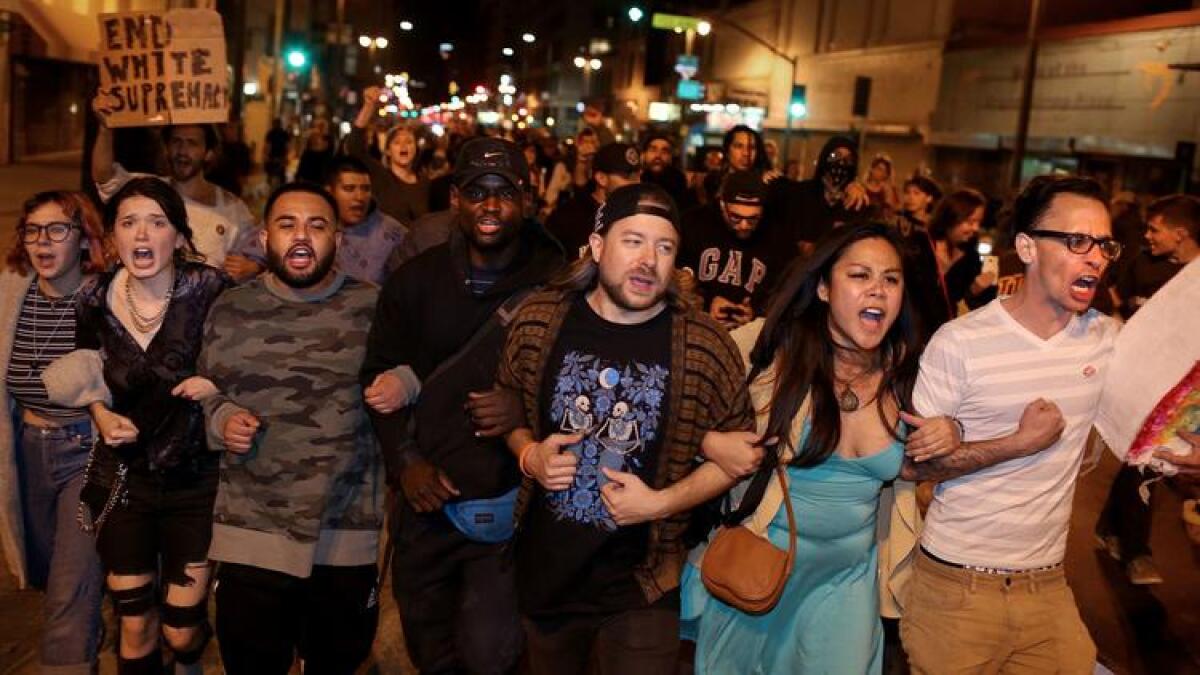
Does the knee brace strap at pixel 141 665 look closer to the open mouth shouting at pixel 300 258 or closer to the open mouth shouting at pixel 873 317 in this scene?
the open mouth shouting at pixel 300 258

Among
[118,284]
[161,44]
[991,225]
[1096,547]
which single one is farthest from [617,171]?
[991,225]

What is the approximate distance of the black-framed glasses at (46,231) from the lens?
4.43 metres

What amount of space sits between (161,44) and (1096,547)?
22.7ft

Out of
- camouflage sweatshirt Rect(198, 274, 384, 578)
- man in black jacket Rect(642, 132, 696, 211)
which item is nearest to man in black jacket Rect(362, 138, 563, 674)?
camouflage sweatshirt Rect(198, 274, 384, 578)

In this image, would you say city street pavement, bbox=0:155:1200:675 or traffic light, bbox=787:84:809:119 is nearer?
city street pavement, bbox=0:155:1200:675

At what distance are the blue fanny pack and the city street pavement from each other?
1.28m

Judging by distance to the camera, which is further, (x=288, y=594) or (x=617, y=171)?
(x=617, y=171)

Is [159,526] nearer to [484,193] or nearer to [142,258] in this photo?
[142,258]

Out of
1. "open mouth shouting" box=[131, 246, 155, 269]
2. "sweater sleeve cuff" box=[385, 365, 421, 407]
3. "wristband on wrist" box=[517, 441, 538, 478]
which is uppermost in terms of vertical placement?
"open mouth shouting" box=[131, 246, 155, 269]

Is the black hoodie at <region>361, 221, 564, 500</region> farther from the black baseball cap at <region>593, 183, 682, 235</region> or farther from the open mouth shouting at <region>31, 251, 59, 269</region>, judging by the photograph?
the open mouth shouting at <region>31, 251, 59, 269</region>

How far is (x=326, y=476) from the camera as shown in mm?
3930

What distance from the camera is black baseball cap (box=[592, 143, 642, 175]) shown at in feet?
23.1

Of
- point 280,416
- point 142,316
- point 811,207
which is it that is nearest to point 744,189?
point 811,207

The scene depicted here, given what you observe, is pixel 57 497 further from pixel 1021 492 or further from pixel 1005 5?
pixel 1005 5
